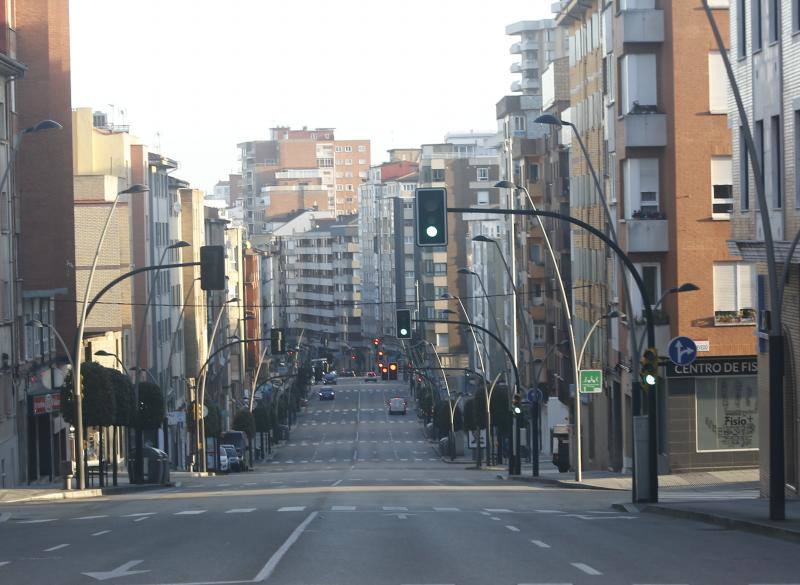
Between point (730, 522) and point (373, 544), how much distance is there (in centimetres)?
622

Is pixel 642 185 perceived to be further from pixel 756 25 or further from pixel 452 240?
pixel 452 240

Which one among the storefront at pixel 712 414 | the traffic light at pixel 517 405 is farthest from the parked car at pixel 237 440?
the storefront at pixel 712 414

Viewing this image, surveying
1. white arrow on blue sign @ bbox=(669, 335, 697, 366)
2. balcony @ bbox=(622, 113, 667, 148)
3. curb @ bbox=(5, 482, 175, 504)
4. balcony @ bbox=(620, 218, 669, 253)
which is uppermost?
balcony @ bbox=(622, 113, 667, 148)

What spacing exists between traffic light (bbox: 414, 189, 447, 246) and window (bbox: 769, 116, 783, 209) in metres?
8.57

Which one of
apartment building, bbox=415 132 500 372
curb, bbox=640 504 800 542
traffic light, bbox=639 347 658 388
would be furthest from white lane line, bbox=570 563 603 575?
apartment building, bbox=415 132 500 372

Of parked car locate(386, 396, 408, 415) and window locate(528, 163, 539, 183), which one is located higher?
window locate(528, 163, 539, 183)

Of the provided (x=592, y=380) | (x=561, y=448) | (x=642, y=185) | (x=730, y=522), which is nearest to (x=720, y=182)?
(x=642, y=185)

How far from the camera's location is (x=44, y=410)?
55.7 metres

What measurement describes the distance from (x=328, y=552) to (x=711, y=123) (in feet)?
98.5

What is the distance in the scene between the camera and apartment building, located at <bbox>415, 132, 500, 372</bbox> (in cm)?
15351

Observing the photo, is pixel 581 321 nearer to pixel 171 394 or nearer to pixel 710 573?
pixel 171 394

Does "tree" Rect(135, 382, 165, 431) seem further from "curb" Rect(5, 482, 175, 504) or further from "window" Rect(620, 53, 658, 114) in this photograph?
"window" Rect(620, 53, 658, 114)

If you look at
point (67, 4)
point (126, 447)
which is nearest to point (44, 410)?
point (67, 4)

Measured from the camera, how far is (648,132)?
45.4 m
